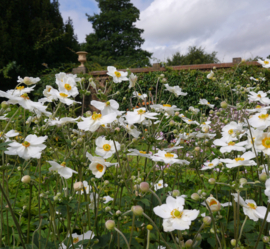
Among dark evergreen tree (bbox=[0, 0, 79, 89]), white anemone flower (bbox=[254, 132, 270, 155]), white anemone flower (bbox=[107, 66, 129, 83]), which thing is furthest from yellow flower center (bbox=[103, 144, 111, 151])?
dark evergreen tree (bbox=[0, 0, 79, 89])

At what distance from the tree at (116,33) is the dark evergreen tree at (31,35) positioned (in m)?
10.9

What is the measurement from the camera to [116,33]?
21500 mm

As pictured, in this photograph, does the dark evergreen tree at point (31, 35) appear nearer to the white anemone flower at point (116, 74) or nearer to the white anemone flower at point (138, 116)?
the white anemone flower at point (116, 74)

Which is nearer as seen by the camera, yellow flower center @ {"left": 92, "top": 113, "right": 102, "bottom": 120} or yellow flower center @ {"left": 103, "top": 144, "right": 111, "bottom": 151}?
yellow flower center @ {"left": 92, "top": 113, "right": 102, "bottom": 120}

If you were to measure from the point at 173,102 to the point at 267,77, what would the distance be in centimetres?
236

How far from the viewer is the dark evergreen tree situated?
26.4 feet

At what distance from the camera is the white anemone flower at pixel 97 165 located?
103cm

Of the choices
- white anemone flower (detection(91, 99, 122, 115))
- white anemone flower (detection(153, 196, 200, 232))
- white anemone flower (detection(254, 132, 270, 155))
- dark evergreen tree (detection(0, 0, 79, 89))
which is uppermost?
dark evergreen tree (detection(0, 0, 79, 89))

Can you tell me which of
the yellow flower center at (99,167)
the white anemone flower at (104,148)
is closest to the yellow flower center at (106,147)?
the white anemone flower at (104,148)

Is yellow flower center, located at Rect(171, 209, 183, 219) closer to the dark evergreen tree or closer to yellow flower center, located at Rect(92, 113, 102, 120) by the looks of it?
yellow flower center, located at Rect(92, 113, 102, 120)

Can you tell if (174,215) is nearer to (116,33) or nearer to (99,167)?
(99,167)

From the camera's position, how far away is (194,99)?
619 centimetres

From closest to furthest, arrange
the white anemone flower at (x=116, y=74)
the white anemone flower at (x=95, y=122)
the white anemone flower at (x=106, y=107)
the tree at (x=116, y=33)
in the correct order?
the white anemone flower at (x=95, y=122) → the white anemone flower at (x=106, y=107) → the white anemone flower at (x=116, y=74) → the tree at (x=116, y=33)

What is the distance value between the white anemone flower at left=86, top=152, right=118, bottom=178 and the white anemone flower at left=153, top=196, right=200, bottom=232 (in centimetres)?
31
